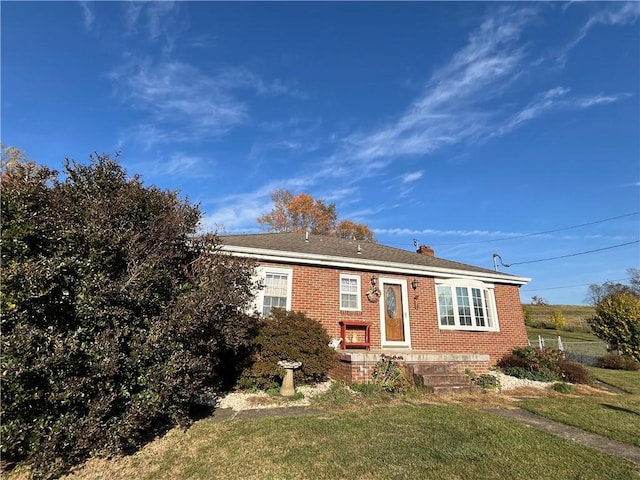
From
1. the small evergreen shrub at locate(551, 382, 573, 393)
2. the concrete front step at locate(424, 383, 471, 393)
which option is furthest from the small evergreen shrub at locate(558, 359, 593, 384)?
the concrete front step at locate(424, 383, 471, 393)

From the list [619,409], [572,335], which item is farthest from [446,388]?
[572,335]

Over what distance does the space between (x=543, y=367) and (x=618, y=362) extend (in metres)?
7.86

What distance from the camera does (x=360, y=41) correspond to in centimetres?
Answer: 1162

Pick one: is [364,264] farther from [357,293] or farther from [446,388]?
[446,388]

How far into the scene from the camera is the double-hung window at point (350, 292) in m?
10.6

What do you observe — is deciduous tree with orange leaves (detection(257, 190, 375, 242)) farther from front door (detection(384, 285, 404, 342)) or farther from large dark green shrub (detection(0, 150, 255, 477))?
large dark green shrub (detection(0, 150, 255, 477))

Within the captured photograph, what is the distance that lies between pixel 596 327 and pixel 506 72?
13906 mm

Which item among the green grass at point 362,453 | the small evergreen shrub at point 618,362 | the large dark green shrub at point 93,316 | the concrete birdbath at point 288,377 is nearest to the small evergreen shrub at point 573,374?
the green grass at point 362,453

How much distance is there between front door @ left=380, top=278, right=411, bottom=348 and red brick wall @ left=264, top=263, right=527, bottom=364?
0.18 meters

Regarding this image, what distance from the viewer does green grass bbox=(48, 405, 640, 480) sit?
3484 mm

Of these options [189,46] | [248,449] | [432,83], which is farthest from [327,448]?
[432,83]

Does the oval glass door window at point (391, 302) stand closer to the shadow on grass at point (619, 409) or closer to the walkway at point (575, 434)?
the walkway at point (575, 434)

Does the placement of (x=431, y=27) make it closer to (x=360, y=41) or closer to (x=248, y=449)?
(x=360, y=41)

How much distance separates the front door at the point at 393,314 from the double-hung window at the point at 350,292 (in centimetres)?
116
